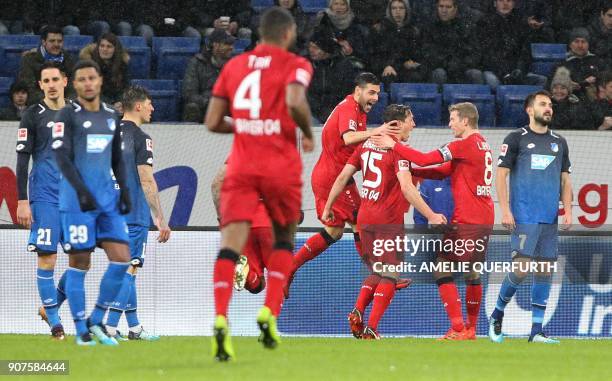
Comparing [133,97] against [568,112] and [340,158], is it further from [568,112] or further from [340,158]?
[568,112]

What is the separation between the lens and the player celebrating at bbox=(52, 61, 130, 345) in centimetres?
879

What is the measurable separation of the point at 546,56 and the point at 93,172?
404 inches

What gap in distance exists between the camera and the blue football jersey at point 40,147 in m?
10.1

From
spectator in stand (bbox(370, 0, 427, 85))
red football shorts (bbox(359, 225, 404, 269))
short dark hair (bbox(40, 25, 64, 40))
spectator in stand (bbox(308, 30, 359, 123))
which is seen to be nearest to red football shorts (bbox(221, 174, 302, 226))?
red football shorts (bbox(359, 225, 404, 269))

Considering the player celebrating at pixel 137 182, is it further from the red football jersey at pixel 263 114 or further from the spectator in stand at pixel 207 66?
the spectator in stand at pixel 207 66

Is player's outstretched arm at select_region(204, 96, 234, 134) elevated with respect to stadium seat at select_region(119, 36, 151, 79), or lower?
elevated

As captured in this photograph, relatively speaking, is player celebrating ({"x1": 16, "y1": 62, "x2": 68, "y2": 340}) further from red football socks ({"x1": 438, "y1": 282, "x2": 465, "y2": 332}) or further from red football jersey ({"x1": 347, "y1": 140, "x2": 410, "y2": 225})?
red football socks ({"x1": 438, "y1": 282, "x2": 465, "y2": 332})

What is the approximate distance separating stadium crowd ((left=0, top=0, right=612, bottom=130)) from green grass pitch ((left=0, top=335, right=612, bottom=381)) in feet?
17.7

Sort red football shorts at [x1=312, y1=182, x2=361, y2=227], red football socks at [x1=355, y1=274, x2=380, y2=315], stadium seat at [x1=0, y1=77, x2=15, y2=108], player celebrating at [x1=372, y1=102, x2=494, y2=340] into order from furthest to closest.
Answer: stadium seat at [x1=0, y1=77, x2=15, y2=108], red football shorts at [x1=312, y1=182, x2=361, y2=227], red football socks at [x1=355, y1=274, x2=380, y2=315], player celebrating at [x1=372, y1=102, x2=494, y2=340]

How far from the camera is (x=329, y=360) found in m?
8.43

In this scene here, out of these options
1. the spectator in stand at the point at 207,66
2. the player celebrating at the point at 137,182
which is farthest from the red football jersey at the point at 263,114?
the spectator in stand at the point at 207,66

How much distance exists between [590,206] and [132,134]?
21.7 feet

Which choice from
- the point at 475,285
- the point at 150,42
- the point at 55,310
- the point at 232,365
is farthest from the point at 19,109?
the point at 232,365

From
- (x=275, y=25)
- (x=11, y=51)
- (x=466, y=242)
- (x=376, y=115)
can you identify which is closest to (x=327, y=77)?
(x=376, y=115)
